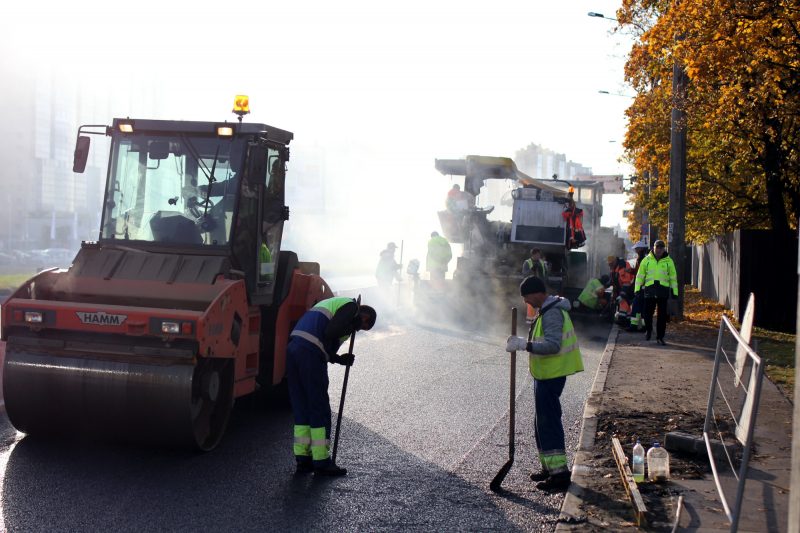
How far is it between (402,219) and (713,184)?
744 inches

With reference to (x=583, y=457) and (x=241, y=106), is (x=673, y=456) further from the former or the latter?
(x=241, y=106)

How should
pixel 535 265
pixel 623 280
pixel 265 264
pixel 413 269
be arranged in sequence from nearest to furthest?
pixel 265 264
pixel 535 265
pixel 623 280
pixel 413 269

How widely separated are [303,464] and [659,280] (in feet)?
32.5

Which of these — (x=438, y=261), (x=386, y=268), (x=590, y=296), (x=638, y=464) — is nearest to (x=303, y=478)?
(x=638, y=464)

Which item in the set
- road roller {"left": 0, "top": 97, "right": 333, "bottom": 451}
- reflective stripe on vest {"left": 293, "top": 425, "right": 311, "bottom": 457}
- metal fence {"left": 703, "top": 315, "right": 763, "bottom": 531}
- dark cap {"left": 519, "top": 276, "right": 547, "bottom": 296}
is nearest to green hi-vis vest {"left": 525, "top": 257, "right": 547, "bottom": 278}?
road roller {"left": 0, "top": 97, "right": 333, "bottom": 451}

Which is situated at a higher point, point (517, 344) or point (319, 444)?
point (517, 344)

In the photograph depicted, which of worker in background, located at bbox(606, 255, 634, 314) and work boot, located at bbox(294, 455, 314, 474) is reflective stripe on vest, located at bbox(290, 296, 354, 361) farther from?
worker in background, located at bbox(606, 255, 634, 314)

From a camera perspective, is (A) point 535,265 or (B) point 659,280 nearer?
(B) point 659,280

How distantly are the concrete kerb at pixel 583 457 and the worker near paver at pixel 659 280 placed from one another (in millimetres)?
3129

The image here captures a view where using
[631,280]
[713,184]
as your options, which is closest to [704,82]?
[631,280]

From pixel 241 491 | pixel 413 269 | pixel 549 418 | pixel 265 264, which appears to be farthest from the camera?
pixel 413 269

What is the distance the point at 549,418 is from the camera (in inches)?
280

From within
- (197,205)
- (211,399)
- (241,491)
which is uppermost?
(197,205)

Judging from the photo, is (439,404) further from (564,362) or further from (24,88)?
(24,88)
